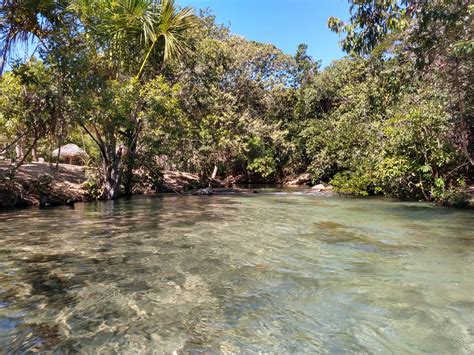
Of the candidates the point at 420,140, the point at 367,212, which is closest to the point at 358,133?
the point at 420,140

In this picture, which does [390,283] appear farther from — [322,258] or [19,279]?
[19,279]

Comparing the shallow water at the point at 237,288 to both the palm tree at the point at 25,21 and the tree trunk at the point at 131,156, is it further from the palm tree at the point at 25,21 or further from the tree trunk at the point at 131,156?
the tree trunk at the point at 131,156

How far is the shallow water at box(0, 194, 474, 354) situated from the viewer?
3152 millimetres

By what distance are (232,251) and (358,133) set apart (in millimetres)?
15182

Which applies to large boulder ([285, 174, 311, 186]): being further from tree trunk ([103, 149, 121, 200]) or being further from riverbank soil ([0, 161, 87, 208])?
Answer: riverbank soil ([0, 161, 87, 208])

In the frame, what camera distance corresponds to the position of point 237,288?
4379 millimetres

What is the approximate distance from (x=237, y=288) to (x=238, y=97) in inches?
864

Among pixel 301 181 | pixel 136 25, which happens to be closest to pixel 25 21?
pixel 136 25

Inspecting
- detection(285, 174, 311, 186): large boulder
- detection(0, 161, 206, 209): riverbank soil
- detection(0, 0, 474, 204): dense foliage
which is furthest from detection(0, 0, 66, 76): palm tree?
detection(285, 174, 311, 186): large boulder

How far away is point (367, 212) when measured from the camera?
1091cm

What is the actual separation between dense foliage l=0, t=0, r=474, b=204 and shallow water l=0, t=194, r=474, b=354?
3.63m

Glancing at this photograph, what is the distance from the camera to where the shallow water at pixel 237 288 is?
315 centimetres

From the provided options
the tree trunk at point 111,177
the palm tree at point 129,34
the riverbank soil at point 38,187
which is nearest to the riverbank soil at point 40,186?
the riverbank soil at point 38,187

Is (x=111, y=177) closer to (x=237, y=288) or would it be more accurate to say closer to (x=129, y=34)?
(x=129, y=34)
